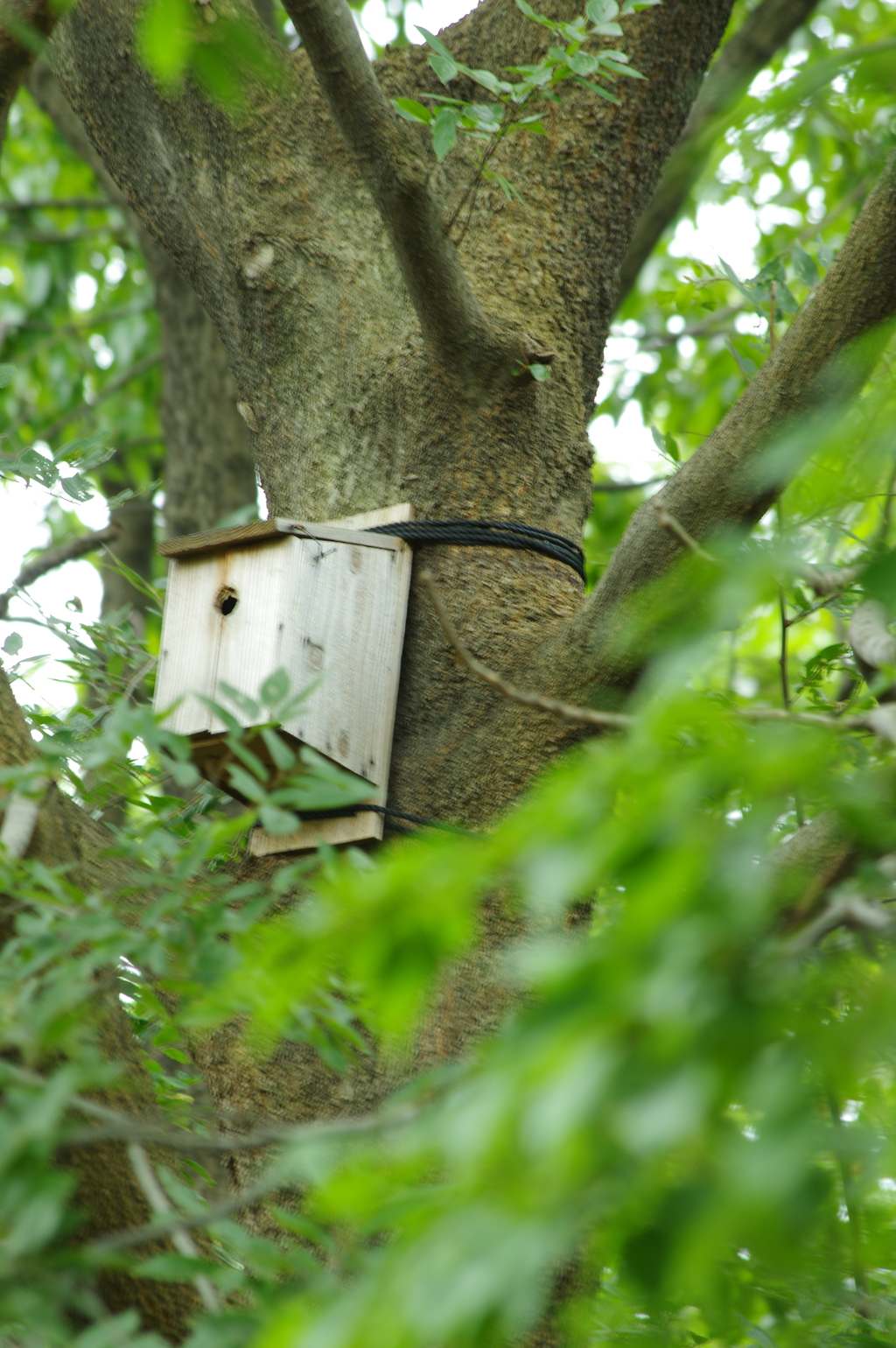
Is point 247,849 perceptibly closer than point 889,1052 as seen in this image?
No

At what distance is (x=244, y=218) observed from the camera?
2125 millimetres

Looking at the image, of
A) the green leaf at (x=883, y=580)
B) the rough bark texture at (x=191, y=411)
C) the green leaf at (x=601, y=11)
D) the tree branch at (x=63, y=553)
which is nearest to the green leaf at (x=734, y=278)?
the green leaf at (x=601, y=11)

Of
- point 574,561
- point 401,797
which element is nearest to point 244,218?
point 574,561

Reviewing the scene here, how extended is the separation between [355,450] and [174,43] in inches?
44.3

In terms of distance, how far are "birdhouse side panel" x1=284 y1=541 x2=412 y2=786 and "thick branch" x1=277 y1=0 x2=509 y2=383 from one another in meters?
0.41

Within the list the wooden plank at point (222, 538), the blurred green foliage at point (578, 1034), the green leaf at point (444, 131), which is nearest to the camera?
the blurred green foliage at point (578, 1034)

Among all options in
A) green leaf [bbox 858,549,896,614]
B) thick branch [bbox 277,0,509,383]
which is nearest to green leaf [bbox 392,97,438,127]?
thick branch [bbox 277,0,509,383]

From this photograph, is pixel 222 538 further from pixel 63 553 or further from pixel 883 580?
pixel 883 580

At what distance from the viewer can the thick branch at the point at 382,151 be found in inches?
65.0

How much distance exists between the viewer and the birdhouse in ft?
6.06

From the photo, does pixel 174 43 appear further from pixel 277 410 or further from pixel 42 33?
pixel 277 410

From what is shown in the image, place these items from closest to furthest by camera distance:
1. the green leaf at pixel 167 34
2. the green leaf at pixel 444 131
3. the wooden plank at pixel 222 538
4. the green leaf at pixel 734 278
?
the green leaf at pixel 167 34 → the green leaf at pixel 444 131 → the wooden plank at pixel 222 538 → the green leaf at pixel 734 278

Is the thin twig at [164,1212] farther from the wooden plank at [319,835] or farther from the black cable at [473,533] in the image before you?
the black cable at [473,533]

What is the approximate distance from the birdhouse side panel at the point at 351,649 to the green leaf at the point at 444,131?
0.59 metres
